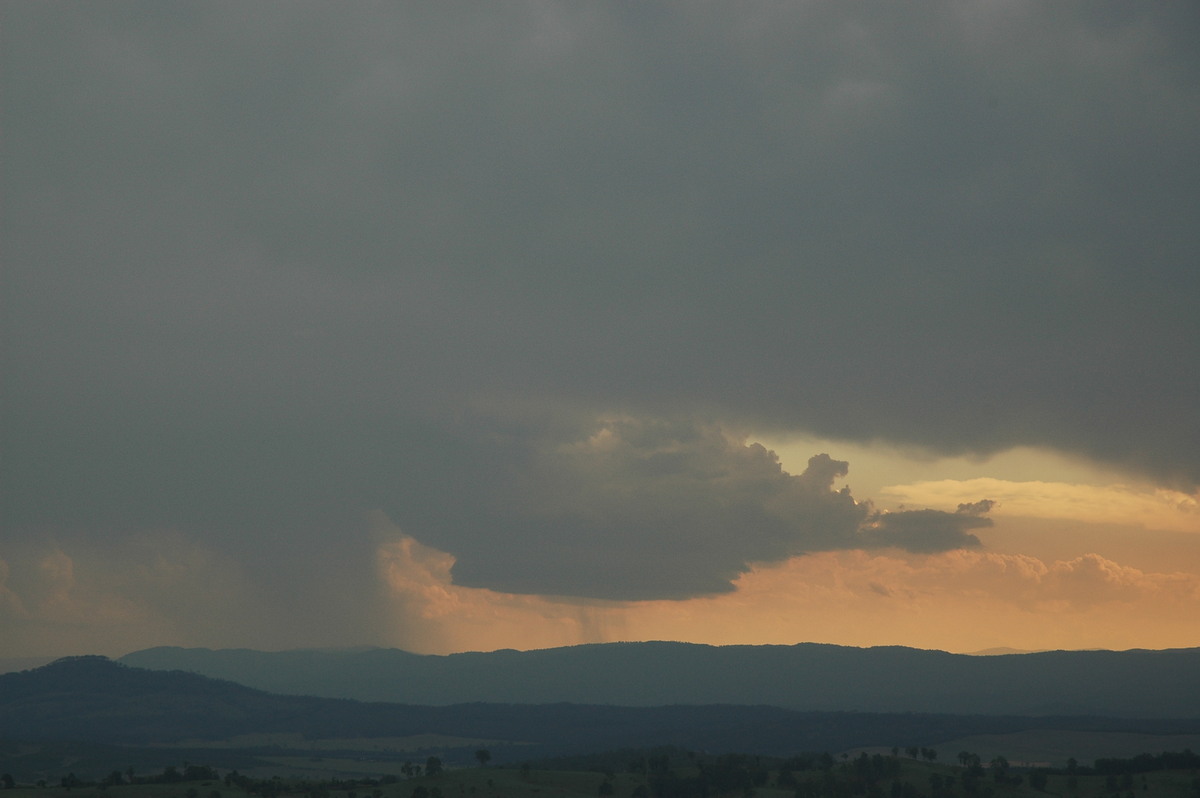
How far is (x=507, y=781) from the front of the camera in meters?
192

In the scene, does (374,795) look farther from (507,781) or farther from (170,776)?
(170,776)

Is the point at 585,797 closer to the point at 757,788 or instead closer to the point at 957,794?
the point at 757,788

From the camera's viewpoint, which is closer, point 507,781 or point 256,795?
point 256,795

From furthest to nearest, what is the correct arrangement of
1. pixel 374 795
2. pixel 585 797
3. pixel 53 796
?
pixel 585 797 < pixel 374 795 < pixel 53 796

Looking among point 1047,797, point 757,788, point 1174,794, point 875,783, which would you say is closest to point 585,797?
point 757,788

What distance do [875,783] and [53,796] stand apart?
13005 cm

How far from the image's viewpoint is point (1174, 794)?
7525 inches

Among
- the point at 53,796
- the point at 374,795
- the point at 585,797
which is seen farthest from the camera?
the point at 585,797

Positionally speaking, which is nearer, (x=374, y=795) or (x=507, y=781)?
(x=374, y=795)

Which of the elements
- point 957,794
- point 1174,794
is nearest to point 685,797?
point 957,794

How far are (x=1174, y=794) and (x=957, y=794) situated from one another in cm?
3492

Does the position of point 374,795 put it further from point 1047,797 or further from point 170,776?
point 1047,797

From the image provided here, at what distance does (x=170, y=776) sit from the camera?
7505 inches

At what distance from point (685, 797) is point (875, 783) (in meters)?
32.9
